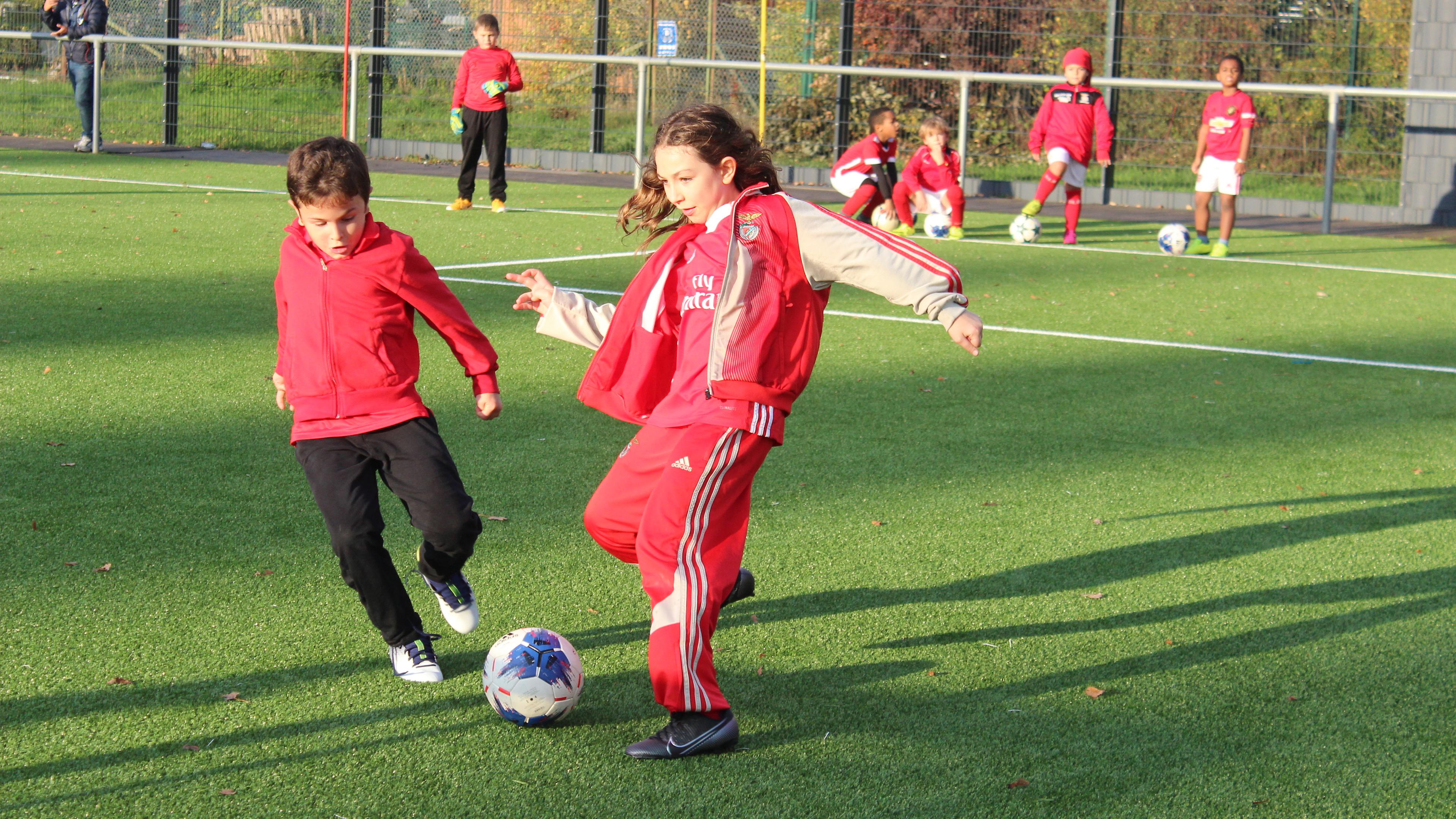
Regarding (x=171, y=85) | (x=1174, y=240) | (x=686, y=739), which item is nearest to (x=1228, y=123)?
(x=1174, y=240)

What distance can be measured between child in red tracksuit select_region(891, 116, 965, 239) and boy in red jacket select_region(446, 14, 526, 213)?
13.2 ft

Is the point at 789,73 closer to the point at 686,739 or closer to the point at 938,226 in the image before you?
the point at 938,226

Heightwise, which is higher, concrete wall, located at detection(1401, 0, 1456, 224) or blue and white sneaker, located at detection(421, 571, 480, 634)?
concrete wall, located at detection(1401, 0, 1456, 224)

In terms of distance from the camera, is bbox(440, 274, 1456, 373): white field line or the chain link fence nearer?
bbox(440, 274, 1456, 373): white field line

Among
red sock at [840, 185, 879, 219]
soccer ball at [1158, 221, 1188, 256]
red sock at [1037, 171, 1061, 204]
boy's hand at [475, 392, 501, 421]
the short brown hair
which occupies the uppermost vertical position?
red sock at [1037, 171, 1061, 204]

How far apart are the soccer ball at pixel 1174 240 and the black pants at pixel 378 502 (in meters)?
10.7

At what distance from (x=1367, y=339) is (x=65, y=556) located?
778 centimetres

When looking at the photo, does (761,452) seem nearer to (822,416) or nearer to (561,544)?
(561,544)

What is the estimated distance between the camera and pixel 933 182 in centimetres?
1424

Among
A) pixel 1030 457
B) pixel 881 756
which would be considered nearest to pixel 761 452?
pixel 881 756

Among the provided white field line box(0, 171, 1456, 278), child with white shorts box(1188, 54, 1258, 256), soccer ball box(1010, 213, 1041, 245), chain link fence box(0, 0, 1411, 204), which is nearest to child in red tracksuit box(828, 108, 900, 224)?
white field line box(0, 171, 1456, 278)

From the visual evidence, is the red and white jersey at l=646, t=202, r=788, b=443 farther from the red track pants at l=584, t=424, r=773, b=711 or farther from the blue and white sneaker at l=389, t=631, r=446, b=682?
the blue and white sneaker at l=389, t=631, r=446, b=682

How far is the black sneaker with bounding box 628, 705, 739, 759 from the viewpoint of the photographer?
124 inches

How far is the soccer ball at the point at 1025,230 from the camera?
13.7m
